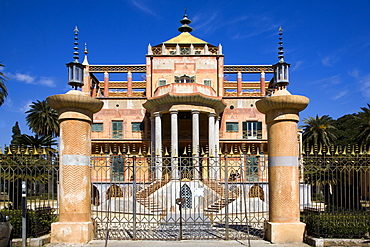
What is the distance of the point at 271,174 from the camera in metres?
11.1

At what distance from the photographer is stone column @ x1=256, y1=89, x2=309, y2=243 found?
1066 centimetres

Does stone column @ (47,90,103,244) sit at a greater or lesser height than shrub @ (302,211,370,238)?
greater

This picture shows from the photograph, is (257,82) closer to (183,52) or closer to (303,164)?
(183,52)

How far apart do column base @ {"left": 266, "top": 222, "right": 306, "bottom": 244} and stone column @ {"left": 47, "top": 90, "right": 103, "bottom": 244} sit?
5.26 metres

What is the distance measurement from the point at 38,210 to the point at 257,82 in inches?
1572

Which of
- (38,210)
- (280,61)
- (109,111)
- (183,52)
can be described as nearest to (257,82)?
(183,52)

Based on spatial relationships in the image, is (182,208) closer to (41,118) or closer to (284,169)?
(284,169)

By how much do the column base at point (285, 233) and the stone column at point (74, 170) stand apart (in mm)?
5258

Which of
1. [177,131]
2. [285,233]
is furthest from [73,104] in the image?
[177,131]

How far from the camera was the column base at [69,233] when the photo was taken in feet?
34.4

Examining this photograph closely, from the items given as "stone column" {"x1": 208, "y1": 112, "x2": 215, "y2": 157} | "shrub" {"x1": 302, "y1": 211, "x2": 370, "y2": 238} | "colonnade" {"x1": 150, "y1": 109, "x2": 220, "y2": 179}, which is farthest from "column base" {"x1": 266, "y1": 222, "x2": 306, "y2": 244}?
"stone column" {"x1": 208, "y1": 112, "x2": 215, "y2": 157}

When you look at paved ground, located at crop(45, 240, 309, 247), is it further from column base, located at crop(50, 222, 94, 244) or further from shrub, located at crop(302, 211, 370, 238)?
shrub, located at crop(302, 211, 370, 238)

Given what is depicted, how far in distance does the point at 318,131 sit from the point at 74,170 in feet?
119

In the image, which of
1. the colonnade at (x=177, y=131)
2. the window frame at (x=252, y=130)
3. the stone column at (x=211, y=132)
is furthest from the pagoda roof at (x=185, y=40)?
the stone column at (x=211, y=132)
